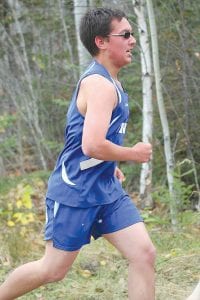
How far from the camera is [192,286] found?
530 centimetres

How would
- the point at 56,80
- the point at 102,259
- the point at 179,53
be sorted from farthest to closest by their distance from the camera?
the point at 56,80 < the point at 179,53 < the point at 102,259

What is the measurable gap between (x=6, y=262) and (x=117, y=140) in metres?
2.46

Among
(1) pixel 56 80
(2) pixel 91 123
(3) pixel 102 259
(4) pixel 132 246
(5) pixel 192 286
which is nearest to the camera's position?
(2) pixel 91 123

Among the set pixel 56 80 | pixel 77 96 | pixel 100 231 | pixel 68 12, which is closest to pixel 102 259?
pixel 100 231

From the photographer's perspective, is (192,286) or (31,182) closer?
(192,286)

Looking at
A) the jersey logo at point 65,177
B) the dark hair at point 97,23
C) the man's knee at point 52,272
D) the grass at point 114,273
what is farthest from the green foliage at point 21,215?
the dark hair at point 97,23

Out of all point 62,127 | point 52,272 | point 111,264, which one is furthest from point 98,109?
point 62,127

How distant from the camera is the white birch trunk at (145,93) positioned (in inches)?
293

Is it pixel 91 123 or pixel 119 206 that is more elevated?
pixel 91 123

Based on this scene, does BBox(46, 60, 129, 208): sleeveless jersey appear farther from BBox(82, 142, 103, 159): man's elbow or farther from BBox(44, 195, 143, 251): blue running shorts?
BBox(82, 142, 103, 159): man's elbow

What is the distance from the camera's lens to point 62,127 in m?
10.7

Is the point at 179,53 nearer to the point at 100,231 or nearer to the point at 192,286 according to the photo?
the point at 192,286

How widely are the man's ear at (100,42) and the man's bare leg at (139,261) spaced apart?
3.57 feet

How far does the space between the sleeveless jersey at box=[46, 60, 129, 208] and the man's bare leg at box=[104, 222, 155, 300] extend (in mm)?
251
